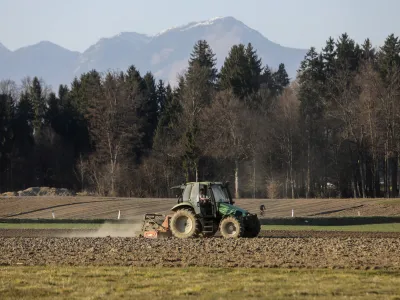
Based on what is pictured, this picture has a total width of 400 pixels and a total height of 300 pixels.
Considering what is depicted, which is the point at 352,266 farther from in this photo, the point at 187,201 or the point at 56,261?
the point at 187,201

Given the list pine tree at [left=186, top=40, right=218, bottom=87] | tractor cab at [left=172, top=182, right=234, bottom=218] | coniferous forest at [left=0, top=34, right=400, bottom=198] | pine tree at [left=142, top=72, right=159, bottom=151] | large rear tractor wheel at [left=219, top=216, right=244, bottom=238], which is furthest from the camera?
pine tree at [left=186, top=40, right=218, bottom=87]

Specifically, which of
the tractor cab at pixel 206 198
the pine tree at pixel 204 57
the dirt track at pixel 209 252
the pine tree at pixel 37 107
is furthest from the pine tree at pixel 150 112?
the dirt track at pixel 209 252

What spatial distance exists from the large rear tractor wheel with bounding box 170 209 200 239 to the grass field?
9.34 meters

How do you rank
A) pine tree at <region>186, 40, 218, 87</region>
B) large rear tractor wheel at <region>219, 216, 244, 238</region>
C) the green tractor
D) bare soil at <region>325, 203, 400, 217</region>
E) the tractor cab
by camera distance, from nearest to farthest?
large rear tractor wheel at <region>219, 216, 244, 238</region>
the green tractor
the tractor cab
bare soil at <region>325, 203, 400, 217</region>
pine tree at <region>186, 40, 218, 87</region>

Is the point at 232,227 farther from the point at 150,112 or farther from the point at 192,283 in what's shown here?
the point at 150,112

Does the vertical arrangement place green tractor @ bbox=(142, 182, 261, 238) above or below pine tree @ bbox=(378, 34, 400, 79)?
below

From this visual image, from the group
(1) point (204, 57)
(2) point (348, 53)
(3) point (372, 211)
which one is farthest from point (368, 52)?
(3) point (372, 211)

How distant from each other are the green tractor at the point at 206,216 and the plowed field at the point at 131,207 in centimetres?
2407

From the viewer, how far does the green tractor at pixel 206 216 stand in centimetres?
2784

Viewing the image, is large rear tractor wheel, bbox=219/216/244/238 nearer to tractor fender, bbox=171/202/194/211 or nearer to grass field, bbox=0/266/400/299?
tractor fender, bbox=171/202/194/211

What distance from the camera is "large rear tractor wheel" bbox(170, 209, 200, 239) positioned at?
2803cm

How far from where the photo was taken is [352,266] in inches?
746

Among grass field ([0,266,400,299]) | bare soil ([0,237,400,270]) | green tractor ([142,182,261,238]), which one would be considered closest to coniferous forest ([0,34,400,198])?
green tractor ([142,182,261,238])

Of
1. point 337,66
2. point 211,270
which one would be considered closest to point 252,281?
point 211,270
